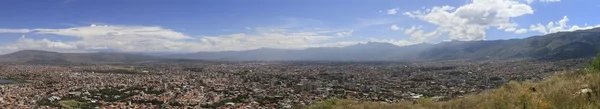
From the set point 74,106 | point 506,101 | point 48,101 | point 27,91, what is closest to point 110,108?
point 74,106

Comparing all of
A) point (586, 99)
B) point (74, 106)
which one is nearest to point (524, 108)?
point (586, 99)

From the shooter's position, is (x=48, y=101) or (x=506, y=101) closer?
(x=506, y=101)

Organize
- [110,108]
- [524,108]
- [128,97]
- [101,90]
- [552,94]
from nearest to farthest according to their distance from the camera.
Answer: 1. [524,108]
2. [552,94]
3. [110,108]
4. [128,97]
5. [101,90]

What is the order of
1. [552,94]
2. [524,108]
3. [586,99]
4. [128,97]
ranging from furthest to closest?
[128,97]
[552,94]
[586,99]
[524,108]

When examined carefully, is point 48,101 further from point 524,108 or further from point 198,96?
point 524,108

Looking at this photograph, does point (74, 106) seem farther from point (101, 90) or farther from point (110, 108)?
point (101, 90)

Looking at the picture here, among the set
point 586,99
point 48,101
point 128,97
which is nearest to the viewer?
point 586,99

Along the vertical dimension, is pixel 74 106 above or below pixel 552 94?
below

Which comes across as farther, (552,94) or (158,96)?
(158,96)

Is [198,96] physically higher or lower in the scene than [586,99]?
lower
